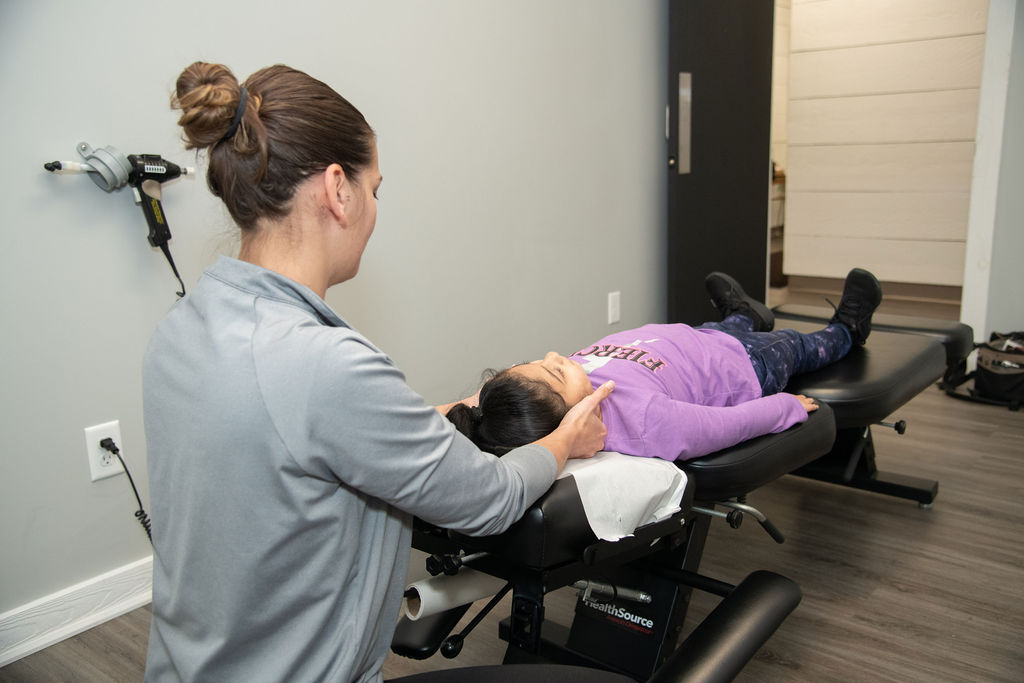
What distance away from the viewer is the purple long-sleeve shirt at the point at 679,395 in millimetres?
1365

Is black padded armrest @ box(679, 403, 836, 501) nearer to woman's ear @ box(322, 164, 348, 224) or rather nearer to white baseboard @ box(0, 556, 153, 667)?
woman's ear @ box(322, 164, 348, 224)

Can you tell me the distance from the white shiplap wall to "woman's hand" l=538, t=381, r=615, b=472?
3578 millimetres

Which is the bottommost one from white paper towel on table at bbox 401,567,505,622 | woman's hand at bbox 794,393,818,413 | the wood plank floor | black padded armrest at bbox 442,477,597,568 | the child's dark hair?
the wood plank floor

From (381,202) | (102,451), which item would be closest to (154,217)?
(102,451)

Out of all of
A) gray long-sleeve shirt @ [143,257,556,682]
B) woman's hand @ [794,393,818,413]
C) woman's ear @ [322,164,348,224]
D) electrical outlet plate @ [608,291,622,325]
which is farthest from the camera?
electrical outlet plate @ [608,291,622,325]

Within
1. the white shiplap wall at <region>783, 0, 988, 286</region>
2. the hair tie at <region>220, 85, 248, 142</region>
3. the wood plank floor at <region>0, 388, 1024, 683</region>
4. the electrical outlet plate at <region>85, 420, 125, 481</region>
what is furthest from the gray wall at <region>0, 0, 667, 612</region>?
the white shiplap wall at <region>783, 0, 988, 286</region>

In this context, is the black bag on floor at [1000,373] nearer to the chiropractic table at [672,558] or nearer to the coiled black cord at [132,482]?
the chiropractic table at [672,558]

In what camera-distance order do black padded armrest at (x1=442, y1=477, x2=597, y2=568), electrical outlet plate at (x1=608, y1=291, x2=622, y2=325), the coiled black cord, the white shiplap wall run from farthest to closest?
1. the white shiplap wall
2. electrical outlet plate at (x1=608, y1=291, x2=622, y2=325)
3. the coiled black cord
4. black padded armrest at (x1=442, y1=477, x2=597, y2=568)

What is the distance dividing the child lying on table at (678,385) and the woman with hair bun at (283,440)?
377 millimetres

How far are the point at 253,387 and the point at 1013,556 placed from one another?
6.42 feet

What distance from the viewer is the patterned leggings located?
6.35 feet

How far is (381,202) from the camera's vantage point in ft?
7.52

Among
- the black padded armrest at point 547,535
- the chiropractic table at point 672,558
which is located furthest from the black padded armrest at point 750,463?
the black padded armrest at point 547,535

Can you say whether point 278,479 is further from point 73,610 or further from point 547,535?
point 73,610
